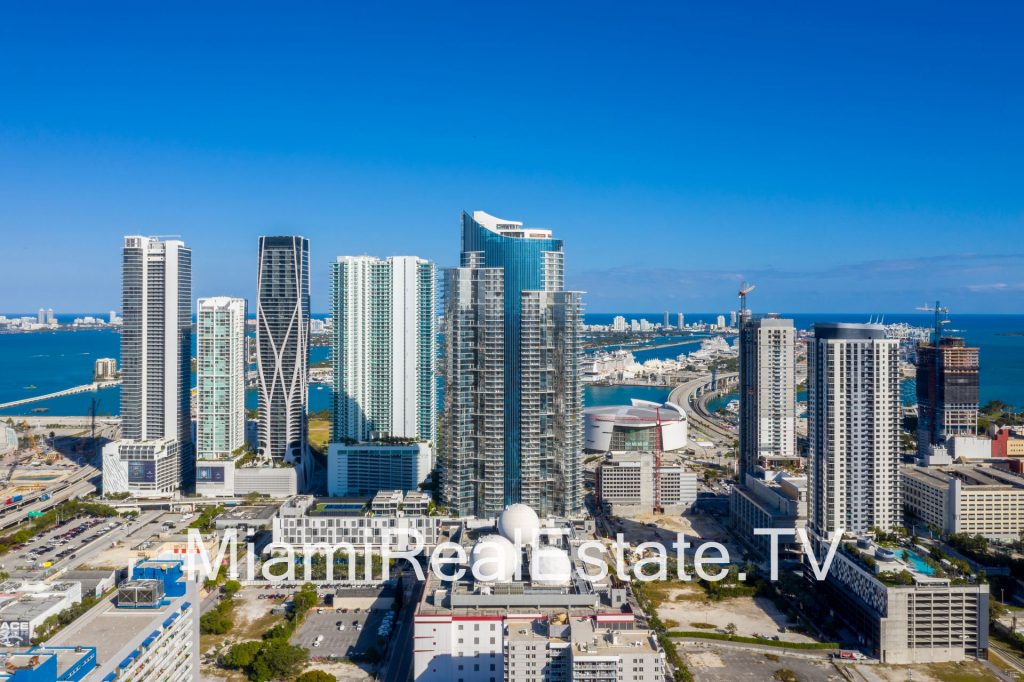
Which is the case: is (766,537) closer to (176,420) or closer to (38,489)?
(176,420)

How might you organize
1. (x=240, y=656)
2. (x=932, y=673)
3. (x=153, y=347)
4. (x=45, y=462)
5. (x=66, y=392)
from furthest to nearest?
(x=66, y=392) < (x=45, y=462) < (x=153, y=347) < (x=932, y=673) < (x=240, y=656)

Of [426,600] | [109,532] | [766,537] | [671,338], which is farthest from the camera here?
[671,338]

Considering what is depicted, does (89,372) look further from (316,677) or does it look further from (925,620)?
(925,620)

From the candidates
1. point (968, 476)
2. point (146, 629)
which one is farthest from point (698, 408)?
point (146, 629)

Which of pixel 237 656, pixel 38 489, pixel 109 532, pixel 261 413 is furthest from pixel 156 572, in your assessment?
pixel 38 489

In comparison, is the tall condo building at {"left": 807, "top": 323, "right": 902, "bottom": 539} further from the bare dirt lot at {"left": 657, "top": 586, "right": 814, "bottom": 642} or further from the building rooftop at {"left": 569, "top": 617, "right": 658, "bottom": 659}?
the building rooftop at {"left": 569, "top": 617, "right": 658, "bottom": 659}

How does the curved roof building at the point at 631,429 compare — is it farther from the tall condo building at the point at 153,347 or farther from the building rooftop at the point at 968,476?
the tall condo building at the point at 153,347

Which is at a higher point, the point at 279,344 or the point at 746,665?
the point at 279,344
